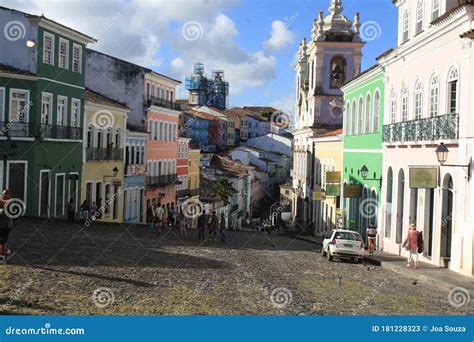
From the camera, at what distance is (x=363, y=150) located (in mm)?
32500

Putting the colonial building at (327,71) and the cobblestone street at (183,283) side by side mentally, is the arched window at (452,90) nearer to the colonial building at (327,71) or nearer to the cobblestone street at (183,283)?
the cobblestone street at (183,283)

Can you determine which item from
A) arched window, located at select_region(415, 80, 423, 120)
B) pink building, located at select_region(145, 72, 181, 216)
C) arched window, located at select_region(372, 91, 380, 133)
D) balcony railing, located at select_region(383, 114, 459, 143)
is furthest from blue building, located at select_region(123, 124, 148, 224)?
arched window, located at select_region(415, 80, 423, 120)

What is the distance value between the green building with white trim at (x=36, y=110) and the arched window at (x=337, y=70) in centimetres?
2273

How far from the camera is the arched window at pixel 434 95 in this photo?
21484mm

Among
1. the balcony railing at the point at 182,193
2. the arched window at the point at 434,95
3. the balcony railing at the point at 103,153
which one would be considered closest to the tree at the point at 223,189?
the balcony railing at the point at 182,193

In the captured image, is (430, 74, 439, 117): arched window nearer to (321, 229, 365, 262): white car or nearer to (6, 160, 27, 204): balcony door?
(321, 229, 365, 262): white car

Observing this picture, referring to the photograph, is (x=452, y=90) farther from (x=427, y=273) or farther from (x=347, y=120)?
(x=347, y=120)

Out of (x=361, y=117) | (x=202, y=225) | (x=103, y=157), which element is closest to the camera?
(x=202, y=225)

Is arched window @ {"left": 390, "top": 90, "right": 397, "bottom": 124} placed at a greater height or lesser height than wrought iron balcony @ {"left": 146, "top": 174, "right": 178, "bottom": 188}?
greater

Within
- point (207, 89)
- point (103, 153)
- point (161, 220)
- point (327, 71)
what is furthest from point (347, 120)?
point (207, 89)

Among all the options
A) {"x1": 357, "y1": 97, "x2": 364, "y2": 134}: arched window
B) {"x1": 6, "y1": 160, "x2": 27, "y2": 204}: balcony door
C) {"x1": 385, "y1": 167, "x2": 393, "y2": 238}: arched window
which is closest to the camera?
{"x1": 6, "y1": 160, "x2": 27, "y2": 204}: balcony door

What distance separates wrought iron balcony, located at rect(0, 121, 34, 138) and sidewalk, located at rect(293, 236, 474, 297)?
42.7 feet

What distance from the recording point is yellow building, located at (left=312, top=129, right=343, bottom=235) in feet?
126

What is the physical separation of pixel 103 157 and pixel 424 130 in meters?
18.5
